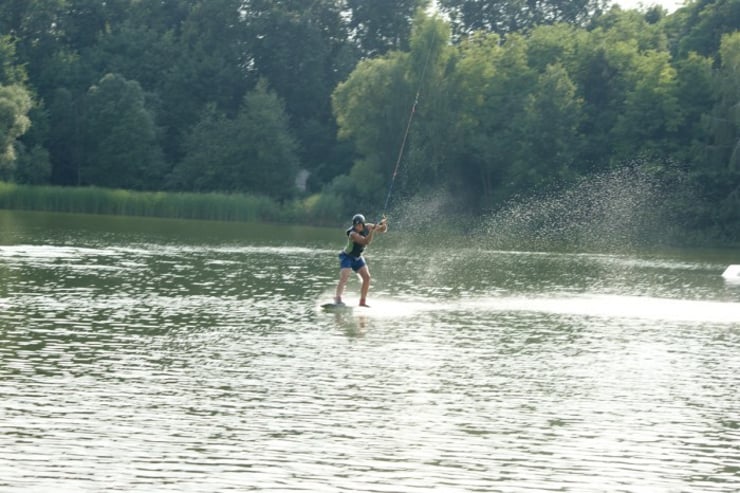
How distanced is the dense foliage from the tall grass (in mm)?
5001

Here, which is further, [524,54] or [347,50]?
[347,50]

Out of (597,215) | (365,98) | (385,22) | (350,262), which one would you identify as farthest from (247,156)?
(350,262)

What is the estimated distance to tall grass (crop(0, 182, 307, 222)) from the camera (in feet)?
244

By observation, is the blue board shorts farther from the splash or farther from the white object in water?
the splash

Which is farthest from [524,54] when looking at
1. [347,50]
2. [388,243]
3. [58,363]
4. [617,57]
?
[58,363]

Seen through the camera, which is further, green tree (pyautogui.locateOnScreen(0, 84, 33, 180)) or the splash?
green tree (pyautogui.locateOnScreen(0, 84, 33, 180))

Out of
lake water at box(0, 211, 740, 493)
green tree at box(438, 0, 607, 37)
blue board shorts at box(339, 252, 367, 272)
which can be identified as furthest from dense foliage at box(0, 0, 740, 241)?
blue board shorts at box(339, 252, 367, 272)

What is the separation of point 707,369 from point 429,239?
42.6 metres

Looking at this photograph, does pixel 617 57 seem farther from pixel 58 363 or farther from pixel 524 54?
pixel 58 363

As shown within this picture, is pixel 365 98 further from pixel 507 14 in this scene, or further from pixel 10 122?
pixel 507 14

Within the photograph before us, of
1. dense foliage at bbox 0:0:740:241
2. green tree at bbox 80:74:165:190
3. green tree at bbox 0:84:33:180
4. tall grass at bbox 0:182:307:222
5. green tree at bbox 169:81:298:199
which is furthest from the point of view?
green tree at bbox 80:74:165:190

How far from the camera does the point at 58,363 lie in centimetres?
1716

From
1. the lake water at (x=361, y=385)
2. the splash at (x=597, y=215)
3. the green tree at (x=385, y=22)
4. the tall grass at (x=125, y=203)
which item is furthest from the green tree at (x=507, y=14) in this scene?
the lake water at (x=361, y=385)

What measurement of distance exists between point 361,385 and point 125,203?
60966 millimetres
